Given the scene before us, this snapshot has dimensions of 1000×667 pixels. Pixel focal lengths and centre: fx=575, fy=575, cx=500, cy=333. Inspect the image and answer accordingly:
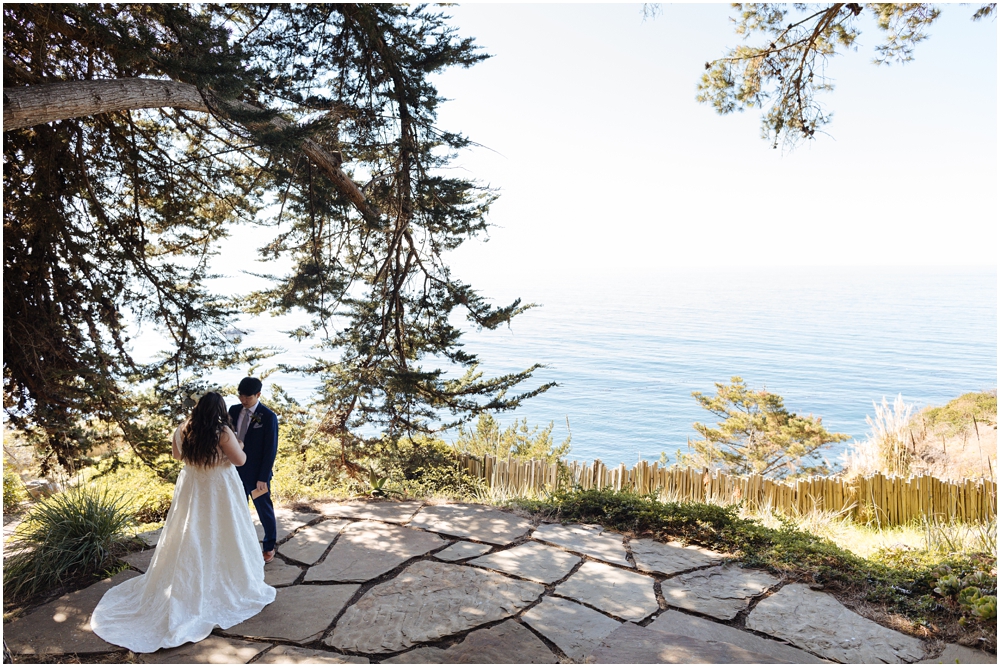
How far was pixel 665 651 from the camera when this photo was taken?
10.1 feet

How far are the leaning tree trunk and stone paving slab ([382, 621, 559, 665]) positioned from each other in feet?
13.0

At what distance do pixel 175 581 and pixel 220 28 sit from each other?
383cm

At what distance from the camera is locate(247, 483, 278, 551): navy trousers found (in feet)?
14.3

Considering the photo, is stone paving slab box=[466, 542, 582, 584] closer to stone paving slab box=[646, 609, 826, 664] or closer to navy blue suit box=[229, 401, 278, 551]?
stone paving slab box=[646, 609, 826, 664]

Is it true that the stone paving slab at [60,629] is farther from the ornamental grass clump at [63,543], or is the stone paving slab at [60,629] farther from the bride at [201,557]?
the ornamental grass clump at [63,543]

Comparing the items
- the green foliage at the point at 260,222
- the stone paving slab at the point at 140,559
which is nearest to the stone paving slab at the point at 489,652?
the stone paving slab at the point at 140,559

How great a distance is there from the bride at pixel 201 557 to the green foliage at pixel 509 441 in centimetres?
490

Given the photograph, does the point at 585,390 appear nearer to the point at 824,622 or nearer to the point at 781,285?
the point at 824,622

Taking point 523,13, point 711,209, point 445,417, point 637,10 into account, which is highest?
point 711,209

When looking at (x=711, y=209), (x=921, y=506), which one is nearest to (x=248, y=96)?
(x=921, y=506)

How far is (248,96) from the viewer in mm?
5148

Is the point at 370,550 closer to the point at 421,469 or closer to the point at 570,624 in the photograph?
the point at 570,624

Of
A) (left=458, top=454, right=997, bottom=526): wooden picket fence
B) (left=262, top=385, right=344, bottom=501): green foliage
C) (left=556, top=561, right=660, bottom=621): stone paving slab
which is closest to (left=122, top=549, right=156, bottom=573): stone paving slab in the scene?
(left=262, top=385, right=344, bottom=501): green foliage

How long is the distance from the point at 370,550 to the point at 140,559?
1762 millimetres
